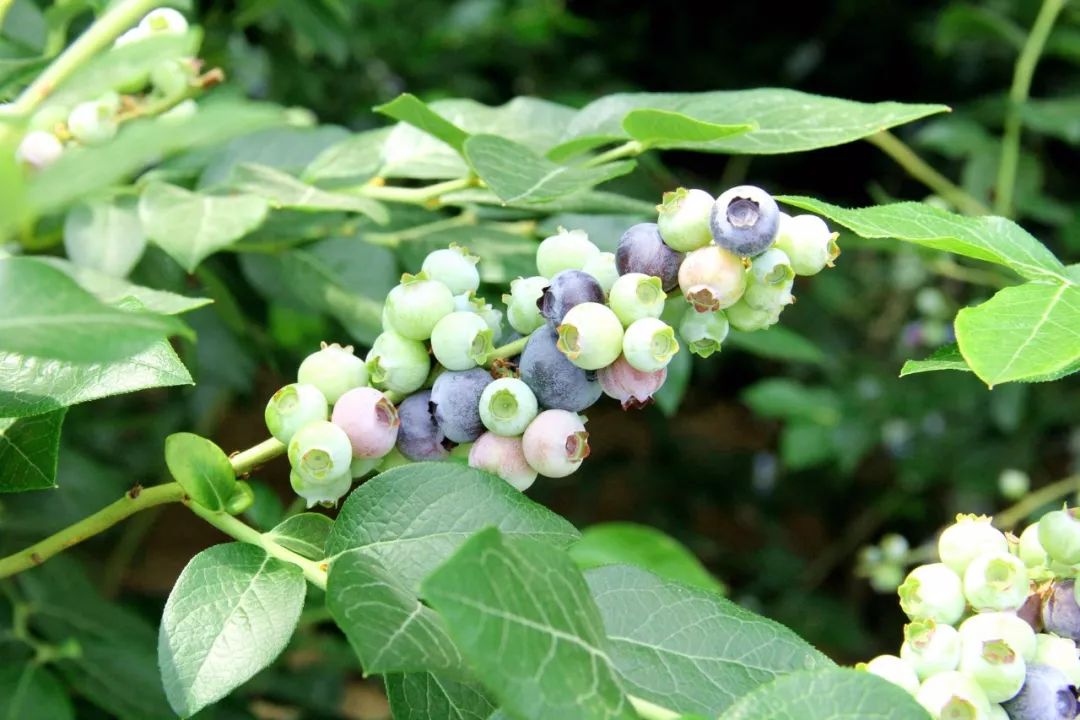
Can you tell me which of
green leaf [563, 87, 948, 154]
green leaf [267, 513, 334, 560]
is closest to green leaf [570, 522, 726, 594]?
green leaf [563, 87, 948, 154]

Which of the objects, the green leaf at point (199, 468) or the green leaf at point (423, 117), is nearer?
the green leaf at point (199, 468)

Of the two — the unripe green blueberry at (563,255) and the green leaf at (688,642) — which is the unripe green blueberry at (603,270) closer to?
the unripe green blueberry at (563,255)

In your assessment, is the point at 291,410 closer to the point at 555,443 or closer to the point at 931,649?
the point at 555,443

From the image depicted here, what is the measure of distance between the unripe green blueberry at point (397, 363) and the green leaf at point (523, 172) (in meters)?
0.13

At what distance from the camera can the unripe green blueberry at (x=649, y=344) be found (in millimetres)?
596

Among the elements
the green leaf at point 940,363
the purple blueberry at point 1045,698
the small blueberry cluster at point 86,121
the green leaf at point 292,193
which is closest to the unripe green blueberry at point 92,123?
the small blueberry cluster at point 86,121

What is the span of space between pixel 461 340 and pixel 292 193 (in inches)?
15.2

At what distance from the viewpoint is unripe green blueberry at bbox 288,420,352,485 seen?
0.61m

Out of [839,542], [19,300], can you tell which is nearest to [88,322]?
[19,300]

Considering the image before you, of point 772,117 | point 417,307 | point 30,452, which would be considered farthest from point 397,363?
point 772,117

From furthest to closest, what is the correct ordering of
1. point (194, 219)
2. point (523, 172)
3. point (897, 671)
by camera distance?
point (194, 219) → point (523, 172) → point (897, 671)

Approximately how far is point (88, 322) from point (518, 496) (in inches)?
9.9

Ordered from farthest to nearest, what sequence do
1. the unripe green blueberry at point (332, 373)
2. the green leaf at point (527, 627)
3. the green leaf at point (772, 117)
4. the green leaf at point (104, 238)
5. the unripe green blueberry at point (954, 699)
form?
the green leaf at point (104, 238)
the green leaf at point (772, 117)
the unripe green blueberry at point (332, 373)
the unripe green blueberry at point (954, 699)
the green leaf at point (527, 627)

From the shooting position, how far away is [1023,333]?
24.9 inches
